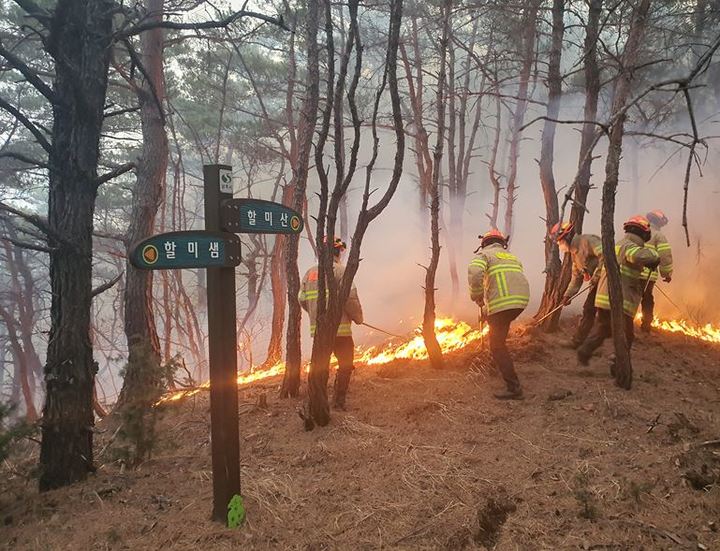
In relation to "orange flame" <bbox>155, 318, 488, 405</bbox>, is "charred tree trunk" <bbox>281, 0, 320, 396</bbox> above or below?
above

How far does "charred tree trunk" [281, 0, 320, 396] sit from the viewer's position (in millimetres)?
6227

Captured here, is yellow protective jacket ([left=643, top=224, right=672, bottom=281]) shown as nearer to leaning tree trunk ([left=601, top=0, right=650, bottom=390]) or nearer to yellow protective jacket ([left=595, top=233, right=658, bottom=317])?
yellow protective jacket ([left=595, top=233, right=658, bottom=317])

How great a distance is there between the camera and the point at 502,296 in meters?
5.92

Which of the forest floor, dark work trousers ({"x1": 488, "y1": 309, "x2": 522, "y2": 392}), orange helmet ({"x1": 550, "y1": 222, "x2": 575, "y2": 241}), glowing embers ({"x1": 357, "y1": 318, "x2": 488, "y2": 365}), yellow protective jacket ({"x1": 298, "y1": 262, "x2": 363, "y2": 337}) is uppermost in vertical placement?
orange helmet ({"x1": 550, "y1": 222, "x2": 575, "y2": 241})

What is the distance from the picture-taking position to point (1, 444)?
11.9 ft

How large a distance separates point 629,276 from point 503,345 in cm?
189

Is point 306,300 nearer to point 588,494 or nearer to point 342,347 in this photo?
point 342,347

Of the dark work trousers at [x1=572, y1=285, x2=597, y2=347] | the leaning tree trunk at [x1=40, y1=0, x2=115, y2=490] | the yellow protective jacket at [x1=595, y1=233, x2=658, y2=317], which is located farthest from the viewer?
the dark work trousers at [x1=572, y1=285, x2=597, y2=347]

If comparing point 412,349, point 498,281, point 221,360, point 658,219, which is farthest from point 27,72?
point 658,219

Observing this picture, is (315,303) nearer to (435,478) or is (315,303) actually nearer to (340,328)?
(340,328)

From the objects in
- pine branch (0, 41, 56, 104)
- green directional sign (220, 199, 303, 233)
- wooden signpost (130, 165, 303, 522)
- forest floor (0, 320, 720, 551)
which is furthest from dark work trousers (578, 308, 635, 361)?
pine branch (0, 41, 56, 104)

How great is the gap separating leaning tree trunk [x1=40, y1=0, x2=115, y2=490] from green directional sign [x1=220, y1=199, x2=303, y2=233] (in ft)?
5.79

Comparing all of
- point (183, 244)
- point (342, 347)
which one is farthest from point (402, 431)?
point (183, 244)

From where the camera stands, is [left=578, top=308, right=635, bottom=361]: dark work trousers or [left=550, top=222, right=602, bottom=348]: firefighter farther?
[left=550, top=222, right=602, bottom=348]: firefighter
